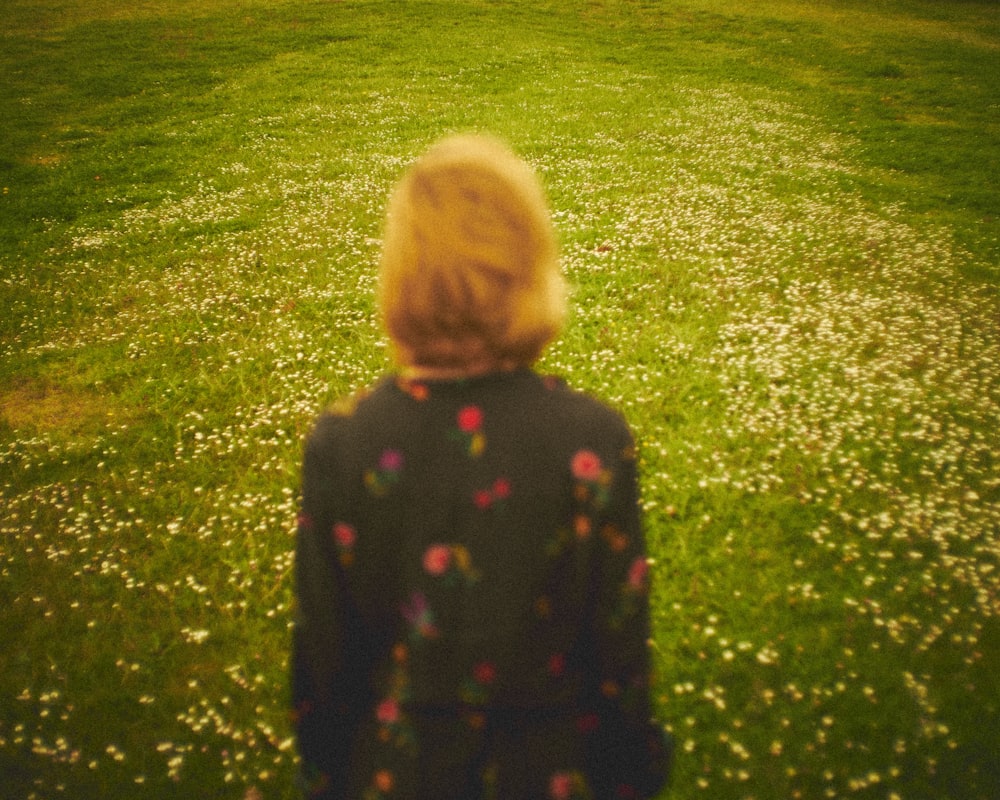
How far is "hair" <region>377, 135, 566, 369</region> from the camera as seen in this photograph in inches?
60.2

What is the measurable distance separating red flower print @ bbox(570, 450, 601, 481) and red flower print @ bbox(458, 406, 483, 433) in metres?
0.29

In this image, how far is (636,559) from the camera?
6.13ft

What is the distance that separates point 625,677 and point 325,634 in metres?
1.00

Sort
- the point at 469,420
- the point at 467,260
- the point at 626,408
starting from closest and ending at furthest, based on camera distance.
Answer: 1. the point at 467,260
2. the point at 469,420
3. the point at 626,408

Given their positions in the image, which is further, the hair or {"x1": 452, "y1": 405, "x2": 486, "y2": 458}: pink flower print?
{"x1": 452, "y1": 405, "x2": 486, "y2": 458}: pink flower print

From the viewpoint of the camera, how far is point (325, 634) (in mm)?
1903

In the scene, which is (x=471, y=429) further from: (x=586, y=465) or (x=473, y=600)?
(x=473, y=600)

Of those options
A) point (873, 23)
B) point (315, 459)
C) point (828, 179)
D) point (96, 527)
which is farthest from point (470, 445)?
point (873, 23)

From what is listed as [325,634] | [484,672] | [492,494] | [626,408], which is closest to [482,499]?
[492,494]

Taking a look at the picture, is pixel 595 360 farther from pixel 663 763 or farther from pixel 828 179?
pixel 828 179

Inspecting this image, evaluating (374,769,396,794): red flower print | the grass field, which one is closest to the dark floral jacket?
(374,769,396,794): red flower print

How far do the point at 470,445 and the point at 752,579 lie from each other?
3.77 meters

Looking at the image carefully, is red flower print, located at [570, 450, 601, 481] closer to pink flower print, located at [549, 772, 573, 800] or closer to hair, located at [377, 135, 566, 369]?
hair, located at [377, 135, 566, 369]

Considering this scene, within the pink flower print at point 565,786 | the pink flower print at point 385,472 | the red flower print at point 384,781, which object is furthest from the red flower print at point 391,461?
the pink flower print at point 565,786
